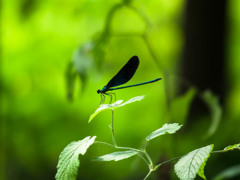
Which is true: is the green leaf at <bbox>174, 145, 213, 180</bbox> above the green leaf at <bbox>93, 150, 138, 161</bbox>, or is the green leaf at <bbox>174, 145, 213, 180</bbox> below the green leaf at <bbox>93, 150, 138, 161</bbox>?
below

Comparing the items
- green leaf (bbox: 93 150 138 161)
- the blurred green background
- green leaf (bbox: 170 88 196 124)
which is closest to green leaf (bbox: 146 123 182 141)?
green leaf (bbox: 93 150 138 161)

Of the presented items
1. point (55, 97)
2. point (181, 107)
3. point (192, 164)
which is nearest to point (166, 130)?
point (192, 164)

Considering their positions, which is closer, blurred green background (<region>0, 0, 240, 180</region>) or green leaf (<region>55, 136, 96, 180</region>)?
green leaf (<region>55, 136, 96, 180</region>)

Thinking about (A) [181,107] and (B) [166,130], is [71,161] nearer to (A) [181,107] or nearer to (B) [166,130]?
(B) [166,130]

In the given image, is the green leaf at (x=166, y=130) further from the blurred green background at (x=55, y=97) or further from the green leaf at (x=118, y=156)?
the blurred green background at (x=55, y=97)

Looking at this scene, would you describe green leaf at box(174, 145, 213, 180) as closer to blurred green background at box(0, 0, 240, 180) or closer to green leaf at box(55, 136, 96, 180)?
green leaf at box(55, 136, 96, 180)

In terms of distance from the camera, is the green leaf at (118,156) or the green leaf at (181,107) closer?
the green leaf at (118,156)

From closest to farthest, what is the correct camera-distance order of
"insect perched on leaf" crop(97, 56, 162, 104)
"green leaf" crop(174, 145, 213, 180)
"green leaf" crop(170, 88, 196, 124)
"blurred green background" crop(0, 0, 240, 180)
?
1. "green leaf" crop(174, 145, 213, 180)
2. "insect perched on leaf" crop(97, 56, 162, 104)
3. "green leaf" crop(170, 88, 196, 124)
4. "blurred green background" crop(0, 0, 240, 180)

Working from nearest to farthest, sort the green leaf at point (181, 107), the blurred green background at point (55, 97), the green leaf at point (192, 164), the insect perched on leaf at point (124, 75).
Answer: the green leaf at point (192, 164)
the insect perched on leaf at point (124, 75)
the green leaf at point (181, 107)
the blurred green background at point (55, 97)

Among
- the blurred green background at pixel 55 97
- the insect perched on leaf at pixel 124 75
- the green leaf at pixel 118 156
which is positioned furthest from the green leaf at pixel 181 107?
the blurred green background at pixel 55 97

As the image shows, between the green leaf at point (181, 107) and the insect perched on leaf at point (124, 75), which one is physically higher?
the insect perched on leaf at point (124, 75)
